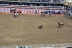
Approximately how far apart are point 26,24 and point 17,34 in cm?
698

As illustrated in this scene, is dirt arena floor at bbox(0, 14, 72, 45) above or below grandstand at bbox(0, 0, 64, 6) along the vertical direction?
above

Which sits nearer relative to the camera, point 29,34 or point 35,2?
point 29,34

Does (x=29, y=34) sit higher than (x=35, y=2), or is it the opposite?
(x=29, y=34)

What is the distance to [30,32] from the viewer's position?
89.0 ft

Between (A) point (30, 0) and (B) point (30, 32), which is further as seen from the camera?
(A) point (30, 0)

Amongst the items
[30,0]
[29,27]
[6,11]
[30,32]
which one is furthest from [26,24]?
[30,0]

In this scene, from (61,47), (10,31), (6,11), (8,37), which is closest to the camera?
(61,47)

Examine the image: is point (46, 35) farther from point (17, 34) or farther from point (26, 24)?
point (26, 24)

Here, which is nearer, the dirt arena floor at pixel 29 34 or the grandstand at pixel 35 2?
the dirt arena floor at pixel 29 34

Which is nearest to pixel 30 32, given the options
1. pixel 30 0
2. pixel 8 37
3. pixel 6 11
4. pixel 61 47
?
pixel 8 37

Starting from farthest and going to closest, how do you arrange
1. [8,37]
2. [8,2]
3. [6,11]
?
1. [8,2]
2. [6,11]
3. [8,37]

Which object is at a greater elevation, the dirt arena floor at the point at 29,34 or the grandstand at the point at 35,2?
the dirt arena floor at the point at 29,34

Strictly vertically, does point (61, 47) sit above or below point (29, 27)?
above

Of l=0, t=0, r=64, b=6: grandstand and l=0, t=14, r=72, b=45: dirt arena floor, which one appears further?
l=0, t=0, r=64, b=6: grandstand
